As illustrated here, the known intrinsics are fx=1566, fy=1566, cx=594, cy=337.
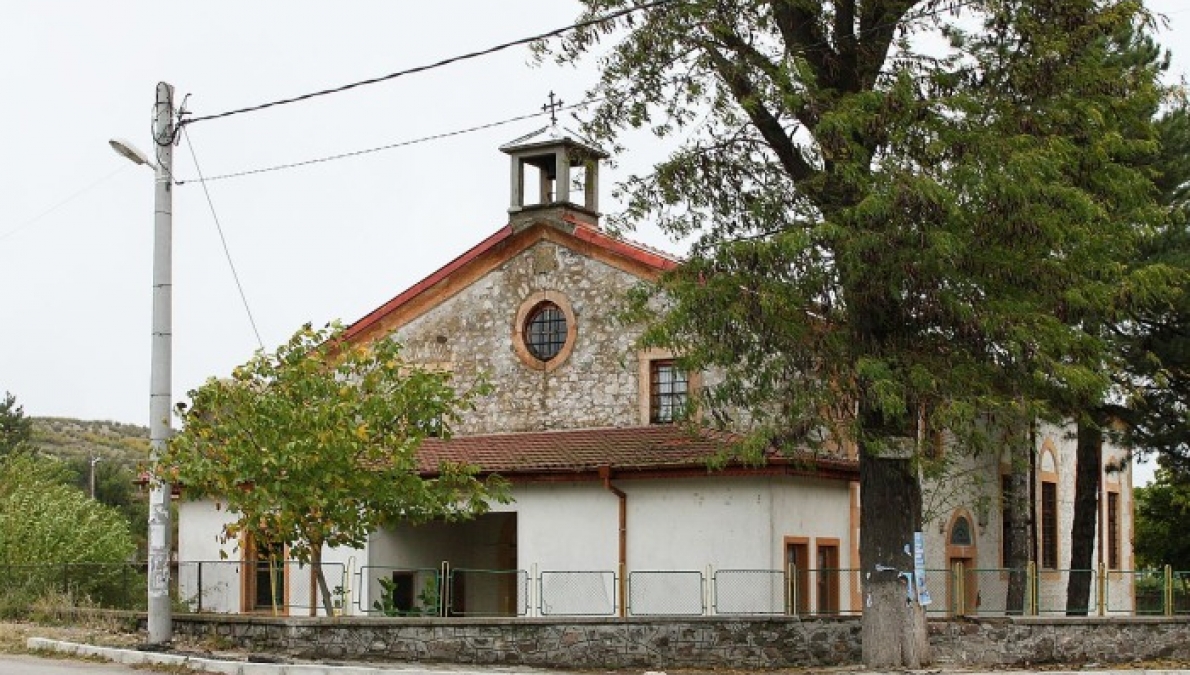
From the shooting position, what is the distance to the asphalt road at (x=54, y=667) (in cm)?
1923

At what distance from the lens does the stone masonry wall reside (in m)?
28.5

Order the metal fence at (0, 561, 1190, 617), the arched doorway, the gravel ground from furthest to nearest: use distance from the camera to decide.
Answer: the arched doorway, the metal fence at (0, 561, 1190, 617), the gravel ground

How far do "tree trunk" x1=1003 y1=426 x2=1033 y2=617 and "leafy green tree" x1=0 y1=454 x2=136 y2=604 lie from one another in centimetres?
1659

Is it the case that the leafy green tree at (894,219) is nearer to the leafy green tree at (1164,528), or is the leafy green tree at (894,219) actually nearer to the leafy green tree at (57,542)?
the leafy green tree at (57,542)

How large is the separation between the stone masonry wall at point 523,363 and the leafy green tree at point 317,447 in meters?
4.12

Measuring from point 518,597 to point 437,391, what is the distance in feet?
14.1

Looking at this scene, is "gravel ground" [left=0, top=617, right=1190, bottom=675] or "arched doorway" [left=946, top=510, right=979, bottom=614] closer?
"gravel ground" [left=0, top=617, right=1190, bottom=675]

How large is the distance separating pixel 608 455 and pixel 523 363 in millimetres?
3979

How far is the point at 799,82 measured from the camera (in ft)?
66.8

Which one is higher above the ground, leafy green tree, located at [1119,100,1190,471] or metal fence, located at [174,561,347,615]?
leafy green tree, located at [1119,100,1190,471]

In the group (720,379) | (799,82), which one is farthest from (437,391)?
(799,82)

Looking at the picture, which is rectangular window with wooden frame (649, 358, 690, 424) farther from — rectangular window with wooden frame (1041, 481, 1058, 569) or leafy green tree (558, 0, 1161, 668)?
rectangular window with wooden frame (1041, 481, 1058, 569)

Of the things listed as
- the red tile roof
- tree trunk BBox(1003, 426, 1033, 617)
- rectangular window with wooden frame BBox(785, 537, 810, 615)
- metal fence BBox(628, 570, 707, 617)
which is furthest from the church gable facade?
tree trunk BBox(1003, 426, 1033, 617)

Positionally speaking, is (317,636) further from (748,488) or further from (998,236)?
(998,236)
